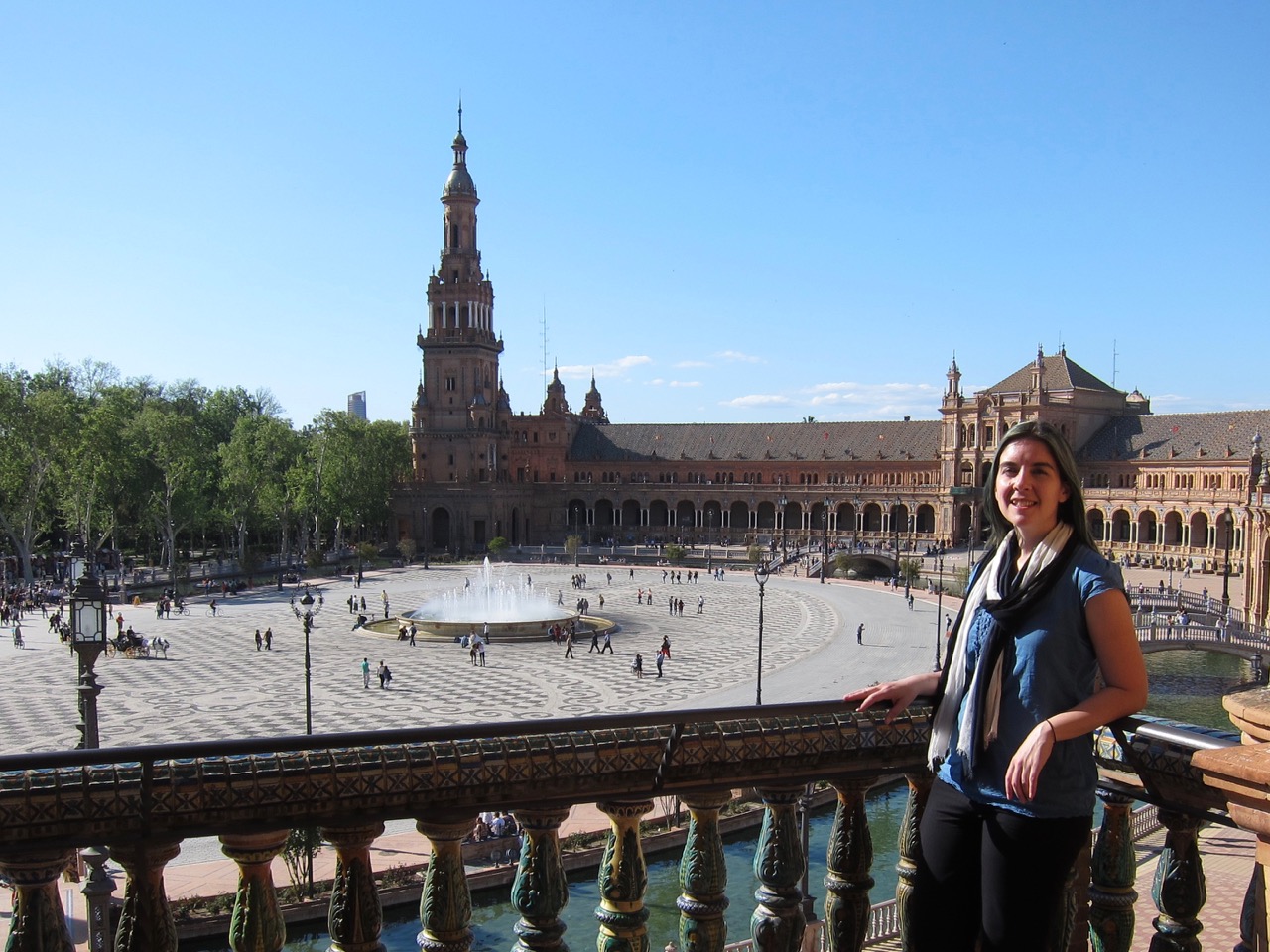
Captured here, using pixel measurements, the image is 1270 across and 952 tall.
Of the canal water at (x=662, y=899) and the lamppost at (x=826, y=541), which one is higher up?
the lamppost at (x=826, y=541)

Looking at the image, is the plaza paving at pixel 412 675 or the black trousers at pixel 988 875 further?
the plaza paving at pixel 412 675

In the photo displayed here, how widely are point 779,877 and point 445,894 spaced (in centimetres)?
127

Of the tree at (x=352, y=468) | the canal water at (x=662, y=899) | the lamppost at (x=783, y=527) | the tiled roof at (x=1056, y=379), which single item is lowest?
the canal water at (x=662, y=899)

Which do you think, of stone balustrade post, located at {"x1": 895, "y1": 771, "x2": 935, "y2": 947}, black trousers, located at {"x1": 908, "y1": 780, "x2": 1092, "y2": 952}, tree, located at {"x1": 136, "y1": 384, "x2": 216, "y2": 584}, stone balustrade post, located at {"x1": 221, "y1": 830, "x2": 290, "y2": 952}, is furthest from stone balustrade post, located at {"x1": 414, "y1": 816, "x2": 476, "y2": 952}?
tree, located at {"x1": 136, "y1": 384, "x2": 216, "y2": 584}

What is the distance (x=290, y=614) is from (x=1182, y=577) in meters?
53.8

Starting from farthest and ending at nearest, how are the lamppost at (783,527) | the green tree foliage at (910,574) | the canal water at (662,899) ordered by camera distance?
the lamppost at (783,527)
the green tree foliage at (910,574)
the canal water at (662,899)

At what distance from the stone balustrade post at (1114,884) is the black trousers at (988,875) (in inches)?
29.0

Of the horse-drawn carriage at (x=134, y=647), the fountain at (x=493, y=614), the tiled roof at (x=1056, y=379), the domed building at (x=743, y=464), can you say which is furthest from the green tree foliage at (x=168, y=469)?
the tiled roof at (x=1056, y=379)

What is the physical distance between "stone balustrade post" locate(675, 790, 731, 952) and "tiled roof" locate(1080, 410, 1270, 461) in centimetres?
7815

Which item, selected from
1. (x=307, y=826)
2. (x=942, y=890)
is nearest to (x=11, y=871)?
(x=307, y=826)

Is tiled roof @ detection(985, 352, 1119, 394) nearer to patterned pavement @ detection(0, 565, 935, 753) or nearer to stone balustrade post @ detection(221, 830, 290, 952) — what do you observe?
patterned pavement @ detection(0, 565, 935, 753)

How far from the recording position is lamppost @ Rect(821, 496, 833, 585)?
230 ft

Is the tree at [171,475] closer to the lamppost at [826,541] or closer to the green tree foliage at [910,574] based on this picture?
the lamppost at [826,541]

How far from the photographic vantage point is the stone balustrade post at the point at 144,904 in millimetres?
3377
